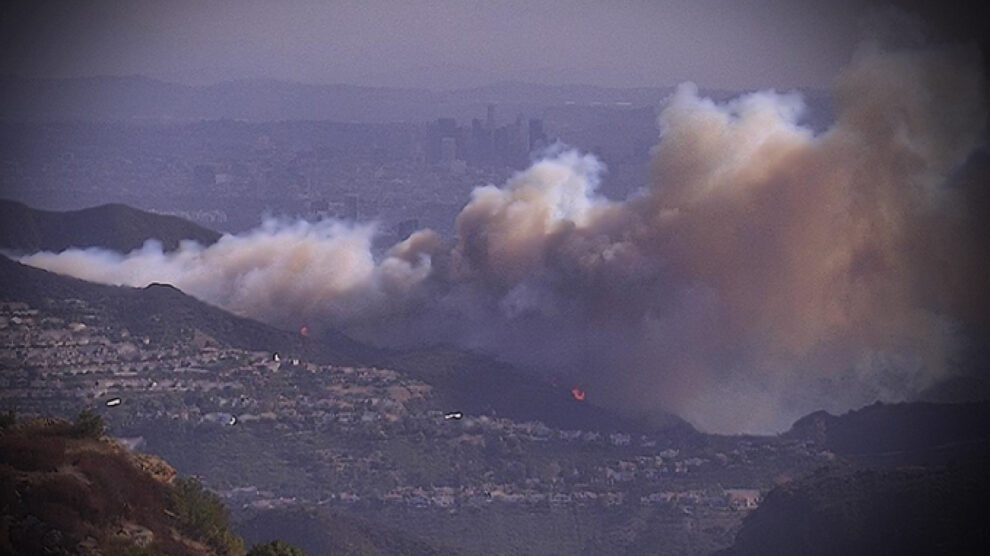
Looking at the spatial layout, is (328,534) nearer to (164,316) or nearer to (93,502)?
(93,502)

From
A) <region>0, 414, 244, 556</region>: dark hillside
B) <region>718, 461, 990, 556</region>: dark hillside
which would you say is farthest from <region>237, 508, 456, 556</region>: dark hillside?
<region>718, 461, 990, 556</region>: dark hillside

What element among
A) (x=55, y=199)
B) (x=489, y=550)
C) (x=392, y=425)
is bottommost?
(x=489, y=550)

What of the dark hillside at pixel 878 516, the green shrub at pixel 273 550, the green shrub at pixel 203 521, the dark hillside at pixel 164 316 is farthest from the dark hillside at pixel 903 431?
the green shrub at pixel 273 550

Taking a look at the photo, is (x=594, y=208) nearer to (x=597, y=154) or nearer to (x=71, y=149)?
(x=597, y=154)

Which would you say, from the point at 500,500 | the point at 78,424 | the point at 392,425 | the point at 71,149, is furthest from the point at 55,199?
the point at 78,424

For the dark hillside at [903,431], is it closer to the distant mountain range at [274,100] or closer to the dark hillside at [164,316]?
the dark hillside at [164,316]

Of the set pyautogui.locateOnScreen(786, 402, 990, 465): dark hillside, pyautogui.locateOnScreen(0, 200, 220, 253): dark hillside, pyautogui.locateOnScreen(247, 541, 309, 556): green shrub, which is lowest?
pyautogui.locateOnScreen(247, 541, 309, 556): green shrub

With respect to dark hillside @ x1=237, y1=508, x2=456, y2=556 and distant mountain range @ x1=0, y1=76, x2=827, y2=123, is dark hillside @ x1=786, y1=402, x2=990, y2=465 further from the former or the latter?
distant mountain range @ x1=0, y1=76, x2=827, y2=123
